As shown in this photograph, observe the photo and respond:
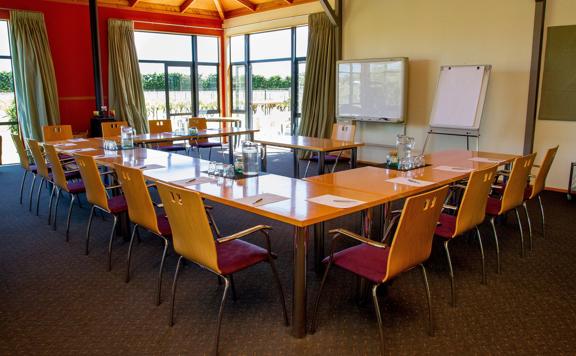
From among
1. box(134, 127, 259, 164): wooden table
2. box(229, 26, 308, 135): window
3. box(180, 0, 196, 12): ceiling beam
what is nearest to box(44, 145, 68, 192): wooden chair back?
box(134, 127, 259, 164): wooden table

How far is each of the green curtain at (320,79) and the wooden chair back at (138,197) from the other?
18.8 ft

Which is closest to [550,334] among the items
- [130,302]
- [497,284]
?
[497,284]

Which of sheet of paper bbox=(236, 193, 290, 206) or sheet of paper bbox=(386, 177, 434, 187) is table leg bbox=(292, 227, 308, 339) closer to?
sheet of paper bbox=(236, 193, 290, 206)

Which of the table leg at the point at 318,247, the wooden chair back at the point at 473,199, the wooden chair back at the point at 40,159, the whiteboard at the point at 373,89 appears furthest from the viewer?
the whiteboard at the point at 373,89

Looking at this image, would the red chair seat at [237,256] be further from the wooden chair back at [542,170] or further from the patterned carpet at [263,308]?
the wooden chair back at [542,170]

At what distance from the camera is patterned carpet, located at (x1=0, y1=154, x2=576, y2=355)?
2.39 metres

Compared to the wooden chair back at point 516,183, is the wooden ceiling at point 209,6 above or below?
above

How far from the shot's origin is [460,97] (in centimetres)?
625

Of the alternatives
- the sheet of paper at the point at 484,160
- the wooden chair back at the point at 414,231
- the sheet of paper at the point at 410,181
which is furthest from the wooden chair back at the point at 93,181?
the sheet of paper at the point at 484,160

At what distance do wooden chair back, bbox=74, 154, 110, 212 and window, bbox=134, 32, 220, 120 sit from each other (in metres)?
6.43

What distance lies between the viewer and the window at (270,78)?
9.15 metres

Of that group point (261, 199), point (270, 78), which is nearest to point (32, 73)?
point (270, 78)

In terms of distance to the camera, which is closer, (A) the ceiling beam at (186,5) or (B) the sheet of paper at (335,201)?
(B) the sheet of paper at (335,201)

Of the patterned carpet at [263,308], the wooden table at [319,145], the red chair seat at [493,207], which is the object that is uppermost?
the wooden table at [319,145]
